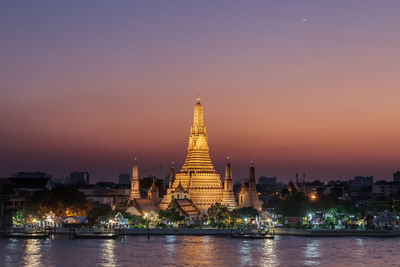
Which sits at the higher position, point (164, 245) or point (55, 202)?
point (55, 202)

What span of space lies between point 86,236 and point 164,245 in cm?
1299

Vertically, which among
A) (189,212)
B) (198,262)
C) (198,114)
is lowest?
(198,262)

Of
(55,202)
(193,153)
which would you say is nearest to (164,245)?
(55,202)

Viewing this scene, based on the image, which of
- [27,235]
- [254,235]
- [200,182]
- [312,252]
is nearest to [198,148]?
[200,182]

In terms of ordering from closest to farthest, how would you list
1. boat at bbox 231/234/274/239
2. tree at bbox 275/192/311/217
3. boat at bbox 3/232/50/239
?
boat at bbox 231/234/274/239
boat at bbox 3/232/50/239
tree at bbox 275/192/311/217

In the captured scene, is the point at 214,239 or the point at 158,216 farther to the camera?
the point at 158,216

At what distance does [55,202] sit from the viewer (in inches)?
3398

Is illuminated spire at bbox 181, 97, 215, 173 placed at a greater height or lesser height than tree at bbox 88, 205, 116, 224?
greater

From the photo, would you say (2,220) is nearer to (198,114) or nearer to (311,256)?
(198,114)

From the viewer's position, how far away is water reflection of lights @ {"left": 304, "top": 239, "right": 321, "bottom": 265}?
55812 mm

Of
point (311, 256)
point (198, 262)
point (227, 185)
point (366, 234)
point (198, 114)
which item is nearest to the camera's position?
point (198, 262)

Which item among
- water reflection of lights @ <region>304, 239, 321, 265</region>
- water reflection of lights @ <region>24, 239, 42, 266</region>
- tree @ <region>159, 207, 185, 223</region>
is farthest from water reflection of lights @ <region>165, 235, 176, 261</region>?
water reflection of lights @ <region>304, 239, 321, 265</region>

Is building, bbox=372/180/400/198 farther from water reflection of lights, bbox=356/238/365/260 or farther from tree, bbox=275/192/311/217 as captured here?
water reflection of lights, bbox=356/238/365/260

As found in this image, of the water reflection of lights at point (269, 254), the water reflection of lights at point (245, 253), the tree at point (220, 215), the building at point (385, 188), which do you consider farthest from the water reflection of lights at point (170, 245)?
the building at point (385, 188)
